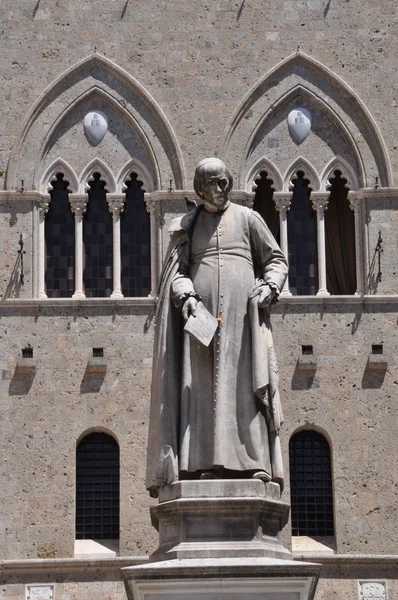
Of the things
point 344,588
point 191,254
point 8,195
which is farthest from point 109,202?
point 191,254

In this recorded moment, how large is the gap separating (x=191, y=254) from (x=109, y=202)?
15901 mm

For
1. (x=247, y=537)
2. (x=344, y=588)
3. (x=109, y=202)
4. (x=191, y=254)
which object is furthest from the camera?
(x=109, y=202)

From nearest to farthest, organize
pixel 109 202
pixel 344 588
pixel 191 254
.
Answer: pixel 191 254, pixel 344 588, pixel 109 202

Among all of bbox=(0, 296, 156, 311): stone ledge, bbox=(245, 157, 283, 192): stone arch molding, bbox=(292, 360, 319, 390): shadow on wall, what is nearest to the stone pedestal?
bbox=(292, 360, 319, 390): shadow on wall

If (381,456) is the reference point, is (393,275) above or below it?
above

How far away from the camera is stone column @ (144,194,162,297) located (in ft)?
96.1

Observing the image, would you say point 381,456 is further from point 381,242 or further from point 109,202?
point 109,202

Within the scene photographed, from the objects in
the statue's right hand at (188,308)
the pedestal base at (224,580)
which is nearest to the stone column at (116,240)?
the statue's right hand at (188,308)

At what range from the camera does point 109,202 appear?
97.0 feet

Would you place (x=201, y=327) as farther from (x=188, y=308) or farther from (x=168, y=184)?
(x=168, y=184)

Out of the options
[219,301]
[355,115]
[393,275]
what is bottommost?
[219,301]

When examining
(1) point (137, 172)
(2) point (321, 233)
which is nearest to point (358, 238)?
(2) point (321, 233)

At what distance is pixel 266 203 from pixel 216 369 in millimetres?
17166

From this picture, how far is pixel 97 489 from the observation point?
2841cm
